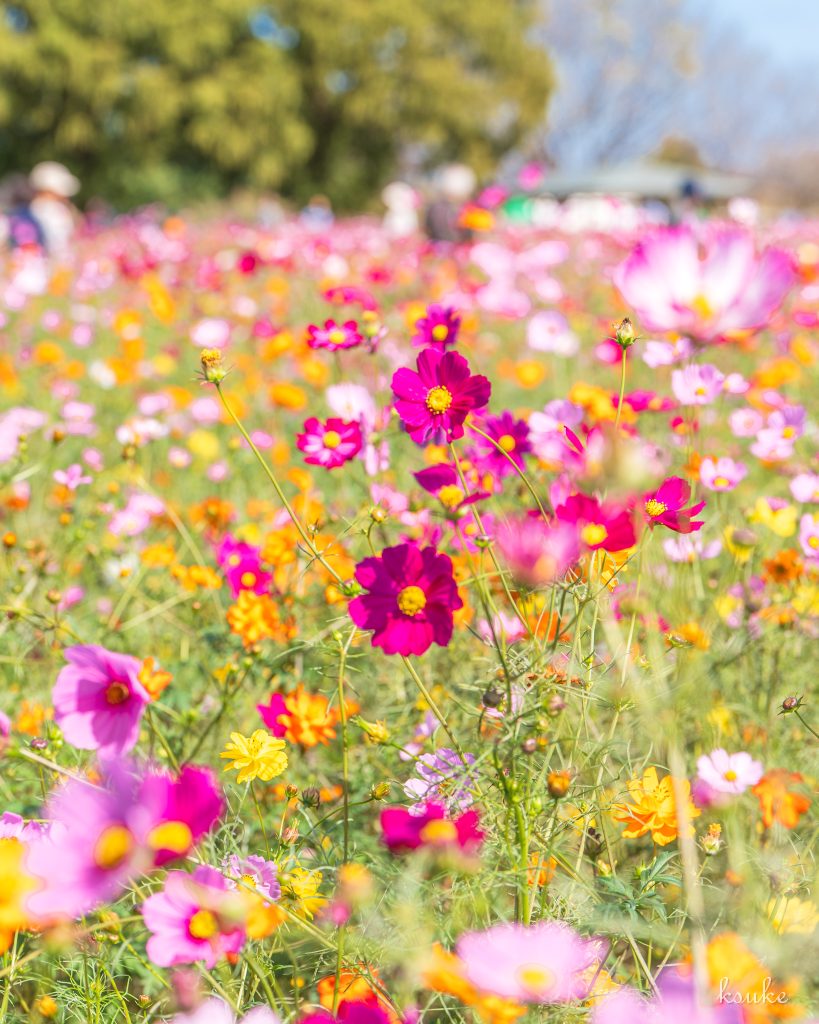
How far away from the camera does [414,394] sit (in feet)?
3.21

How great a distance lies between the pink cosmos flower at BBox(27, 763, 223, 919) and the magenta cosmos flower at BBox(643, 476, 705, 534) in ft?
1.67

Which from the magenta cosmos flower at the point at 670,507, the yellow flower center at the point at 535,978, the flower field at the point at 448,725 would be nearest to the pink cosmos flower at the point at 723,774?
the flower field at the point at 448,725

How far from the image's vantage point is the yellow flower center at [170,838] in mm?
A: 628

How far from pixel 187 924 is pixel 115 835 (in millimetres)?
132

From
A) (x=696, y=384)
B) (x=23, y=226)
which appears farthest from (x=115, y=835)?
(x=23, y=226)

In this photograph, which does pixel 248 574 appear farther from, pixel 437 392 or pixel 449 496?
pixel 437 392

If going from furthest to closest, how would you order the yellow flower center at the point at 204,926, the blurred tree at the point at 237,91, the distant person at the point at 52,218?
the blurred tree at the point at 237,91 < the distant person at the point at 52,218 < the yellow flower center at the point at 204,926

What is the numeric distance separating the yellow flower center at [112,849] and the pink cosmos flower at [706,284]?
1.75 ft

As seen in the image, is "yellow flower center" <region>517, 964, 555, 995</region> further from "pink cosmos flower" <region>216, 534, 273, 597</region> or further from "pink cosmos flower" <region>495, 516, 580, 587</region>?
"pink cosmos flower" <region>216, 534, 273, 597</region>

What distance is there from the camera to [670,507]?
1014 mm

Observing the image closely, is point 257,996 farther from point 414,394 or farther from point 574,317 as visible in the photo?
point 574,317

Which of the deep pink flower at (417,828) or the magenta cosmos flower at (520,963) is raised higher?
the deep pink flower at (417,828)

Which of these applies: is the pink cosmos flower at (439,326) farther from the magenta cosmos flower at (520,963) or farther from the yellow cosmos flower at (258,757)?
the magenta cosmos flower at (520,963)

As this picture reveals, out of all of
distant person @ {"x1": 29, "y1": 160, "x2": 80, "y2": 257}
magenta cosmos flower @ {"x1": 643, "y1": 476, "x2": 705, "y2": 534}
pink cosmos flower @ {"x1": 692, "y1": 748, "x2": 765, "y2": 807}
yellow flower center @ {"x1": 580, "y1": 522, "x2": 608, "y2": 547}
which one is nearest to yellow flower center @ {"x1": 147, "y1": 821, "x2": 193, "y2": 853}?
yellow flower center @ {"x1": 580, "y1": 522, "x2": 608, "y2": 547}
